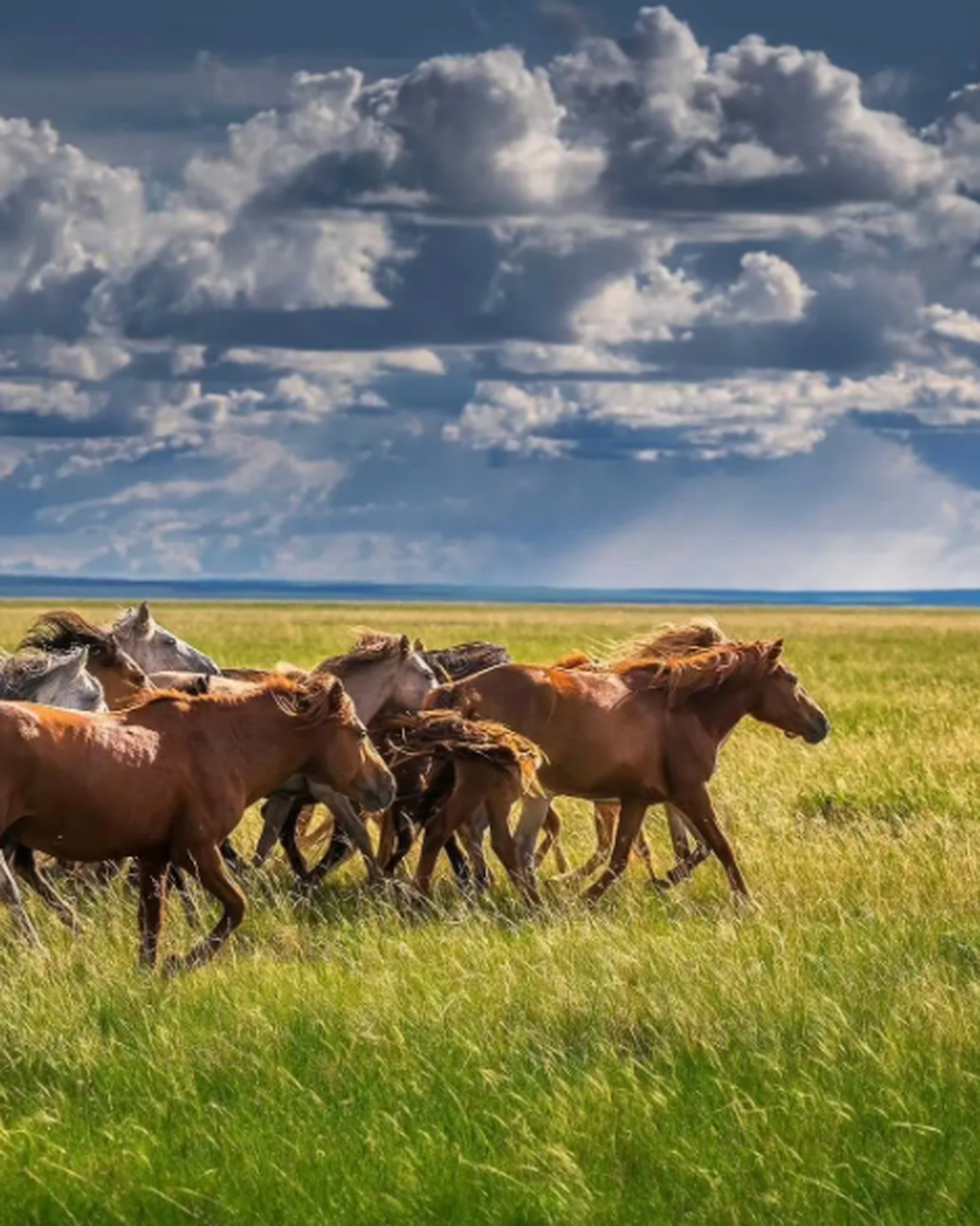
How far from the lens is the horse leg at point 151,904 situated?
9.04m

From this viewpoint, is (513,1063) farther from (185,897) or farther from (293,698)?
(185,897)

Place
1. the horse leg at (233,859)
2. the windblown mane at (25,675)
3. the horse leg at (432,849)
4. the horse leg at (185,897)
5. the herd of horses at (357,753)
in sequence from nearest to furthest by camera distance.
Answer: the herd of horses at (357,753) → the horse leg at (185,897) → the horse leg at (432,849) → the windblown mane at (25,675) → the horse leg at (233,859)

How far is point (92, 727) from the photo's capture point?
349 inches

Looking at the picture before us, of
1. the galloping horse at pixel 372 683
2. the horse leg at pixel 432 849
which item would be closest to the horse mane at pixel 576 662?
the galloping horse at pixel 372 683

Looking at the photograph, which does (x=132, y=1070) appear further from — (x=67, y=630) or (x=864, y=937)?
(x=67, y=630)

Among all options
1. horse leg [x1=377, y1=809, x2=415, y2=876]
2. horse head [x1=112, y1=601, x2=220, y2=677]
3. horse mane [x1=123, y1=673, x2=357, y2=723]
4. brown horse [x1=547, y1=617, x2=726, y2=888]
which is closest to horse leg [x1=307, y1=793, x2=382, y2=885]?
horse leg [x1=377, y1=809, x2=415, y2=876]

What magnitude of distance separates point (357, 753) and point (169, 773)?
3.37ft

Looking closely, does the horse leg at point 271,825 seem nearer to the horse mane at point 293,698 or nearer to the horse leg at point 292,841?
the horse leg at point 292,841

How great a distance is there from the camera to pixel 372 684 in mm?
13078

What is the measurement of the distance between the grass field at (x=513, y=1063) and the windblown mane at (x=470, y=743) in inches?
32.7

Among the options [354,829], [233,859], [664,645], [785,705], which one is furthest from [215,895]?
[664,645]

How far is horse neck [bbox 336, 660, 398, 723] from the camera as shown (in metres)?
13.0

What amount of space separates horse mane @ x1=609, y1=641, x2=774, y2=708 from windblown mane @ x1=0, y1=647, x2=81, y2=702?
3.44 metres

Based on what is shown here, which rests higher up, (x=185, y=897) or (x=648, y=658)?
Result: (x=648, y=658)
